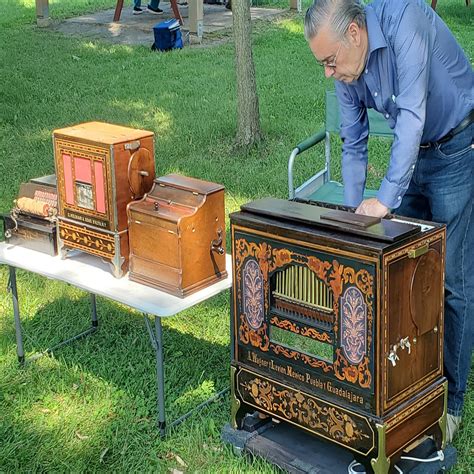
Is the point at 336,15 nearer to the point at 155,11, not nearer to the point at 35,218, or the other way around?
the point at 35,218

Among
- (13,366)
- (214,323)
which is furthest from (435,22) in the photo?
(13,366)

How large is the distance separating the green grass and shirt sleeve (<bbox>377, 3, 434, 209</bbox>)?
126cm

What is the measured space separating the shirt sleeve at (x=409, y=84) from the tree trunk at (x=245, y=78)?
446 cm

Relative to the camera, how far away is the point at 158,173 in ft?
23.3

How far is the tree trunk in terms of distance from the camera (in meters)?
7.31

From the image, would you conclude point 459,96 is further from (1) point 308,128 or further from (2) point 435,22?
(1) point 308,128

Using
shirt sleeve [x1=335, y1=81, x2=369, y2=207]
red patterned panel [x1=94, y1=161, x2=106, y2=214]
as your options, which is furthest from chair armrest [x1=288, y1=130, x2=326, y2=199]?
red patterned panel [x1=94, y1=161, x2=106, y2=214]

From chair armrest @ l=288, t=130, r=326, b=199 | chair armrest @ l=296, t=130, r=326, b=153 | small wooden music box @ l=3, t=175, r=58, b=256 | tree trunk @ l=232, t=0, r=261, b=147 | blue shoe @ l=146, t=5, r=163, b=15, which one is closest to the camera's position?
small wooden music box @ l=3, t=175, r=58, b=256

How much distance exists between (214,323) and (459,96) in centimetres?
200

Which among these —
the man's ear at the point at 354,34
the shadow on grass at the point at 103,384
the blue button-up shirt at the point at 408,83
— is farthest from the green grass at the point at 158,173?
the man's ear at the point at 354,34

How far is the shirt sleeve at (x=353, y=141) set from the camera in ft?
10.9

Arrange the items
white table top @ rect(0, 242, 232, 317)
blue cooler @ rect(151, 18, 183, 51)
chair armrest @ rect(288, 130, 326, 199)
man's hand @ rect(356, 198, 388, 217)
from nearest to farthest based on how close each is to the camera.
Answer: man's hand @ rect(356, 198, 388, 217)
white table top @ rect(0, 242, 232, 317)
chair armrest @ rect(288, 130, 326, 199)
blue cooler @ rect(151, 18, 183, 51)

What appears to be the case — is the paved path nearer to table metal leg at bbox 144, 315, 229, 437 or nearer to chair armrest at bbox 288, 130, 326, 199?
chair armrest at bbox 288, 130, 326, 199

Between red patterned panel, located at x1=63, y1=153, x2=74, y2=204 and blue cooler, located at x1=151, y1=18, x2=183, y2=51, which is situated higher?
red patterned panel, located at x1=63, y1=153, x2=74, y2=204
